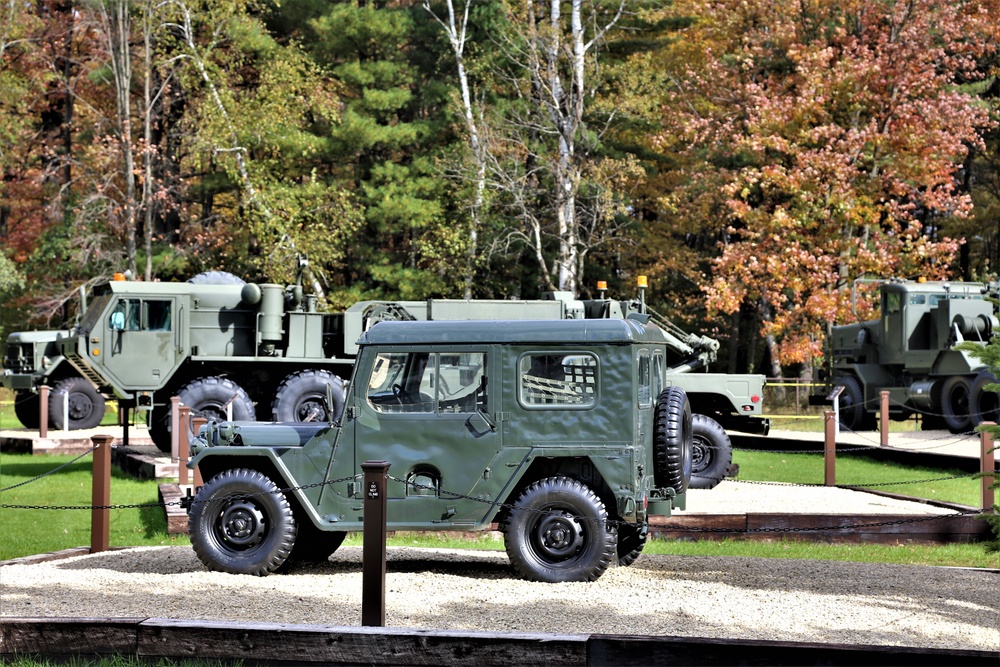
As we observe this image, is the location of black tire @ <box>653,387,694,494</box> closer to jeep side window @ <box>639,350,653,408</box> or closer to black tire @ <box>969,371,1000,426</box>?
jeep side window @ <box>639,350,653,408</box>

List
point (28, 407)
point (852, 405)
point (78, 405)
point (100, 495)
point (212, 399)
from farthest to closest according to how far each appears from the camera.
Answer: point (852, 405) → point (28, 407) → point (78, 405) → point (212, 399) → point (100, 495)

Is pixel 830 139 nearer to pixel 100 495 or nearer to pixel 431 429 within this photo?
pixel 100 495

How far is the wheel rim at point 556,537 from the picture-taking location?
973 cm

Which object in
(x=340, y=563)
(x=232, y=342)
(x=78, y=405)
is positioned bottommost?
(x=340, y=563)

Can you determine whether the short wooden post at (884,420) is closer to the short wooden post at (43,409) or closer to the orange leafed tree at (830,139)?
the orange leafed tree at (830,139)

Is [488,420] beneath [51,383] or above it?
above

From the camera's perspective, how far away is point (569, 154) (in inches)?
1257

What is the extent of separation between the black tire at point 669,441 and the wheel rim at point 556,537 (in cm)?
83

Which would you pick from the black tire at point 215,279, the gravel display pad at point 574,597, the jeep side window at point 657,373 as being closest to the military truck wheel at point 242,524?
the gravel display pad at point 574,597

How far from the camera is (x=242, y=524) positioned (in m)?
10.1

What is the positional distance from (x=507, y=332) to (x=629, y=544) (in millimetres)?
2029

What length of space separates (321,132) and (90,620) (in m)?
30.5

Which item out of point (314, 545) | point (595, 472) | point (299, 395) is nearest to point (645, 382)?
point (595, 472)

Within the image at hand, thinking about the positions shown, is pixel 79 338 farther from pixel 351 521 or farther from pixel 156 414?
pixel 351 521
